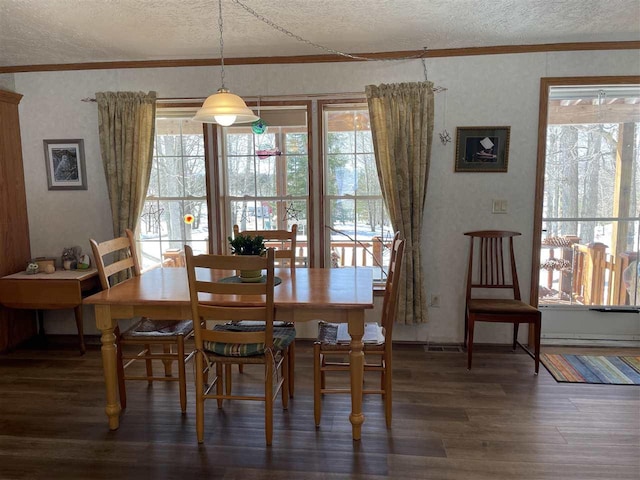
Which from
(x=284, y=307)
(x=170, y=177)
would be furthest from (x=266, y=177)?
(x=284, y=307)

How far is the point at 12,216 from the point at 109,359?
2.15 meters

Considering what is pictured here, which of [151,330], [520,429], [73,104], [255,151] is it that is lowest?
[520,429]

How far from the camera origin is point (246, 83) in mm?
3678

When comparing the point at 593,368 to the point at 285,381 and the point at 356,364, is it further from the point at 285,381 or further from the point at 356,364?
the point at 285,381

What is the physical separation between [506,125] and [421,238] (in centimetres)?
110

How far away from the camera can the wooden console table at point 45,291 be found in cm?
348

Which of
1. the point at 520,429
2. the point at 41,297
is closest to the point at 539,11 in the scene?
the point at 520,429

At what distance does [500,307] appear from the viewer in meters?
3.20

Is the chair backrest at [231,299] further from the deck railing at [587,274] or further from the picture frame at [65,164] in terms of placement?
the deck railing at [587,274]

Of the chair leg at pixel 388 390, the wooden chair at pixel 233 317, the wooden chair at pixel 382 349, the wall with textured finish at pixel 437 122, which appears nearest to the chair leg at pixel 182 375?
the wooden chair at pixel 233 317

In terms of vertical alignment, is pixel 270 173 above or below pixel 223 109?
below

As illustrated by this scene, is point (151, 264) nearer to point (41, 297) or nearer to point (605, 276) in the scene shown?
point (41, 297)

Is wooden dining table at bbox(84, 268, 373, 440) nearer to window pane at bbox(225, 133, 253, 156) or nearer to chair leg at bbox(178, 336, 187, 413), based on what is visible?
chair leg at bbox(178, 336, 187, 413)

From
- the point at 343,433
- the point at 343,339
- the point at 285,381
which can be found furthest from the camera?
the point at 285,381
